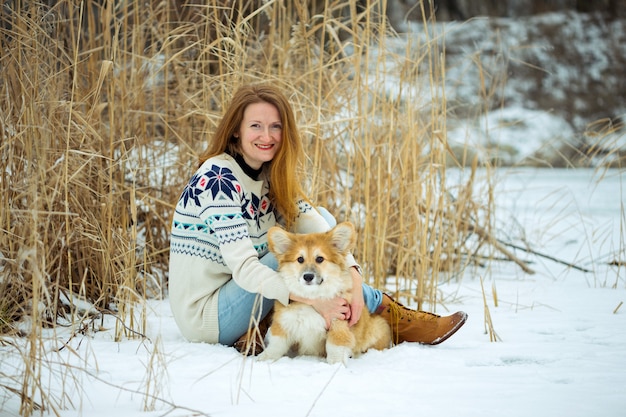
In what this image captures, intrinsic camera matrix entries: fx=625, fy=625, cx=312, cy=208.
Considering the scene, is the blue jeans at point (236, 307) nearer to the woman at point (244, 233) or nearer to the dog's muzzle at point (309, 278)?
the woman at point (244, 233)

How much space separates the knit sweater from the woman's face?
10cm

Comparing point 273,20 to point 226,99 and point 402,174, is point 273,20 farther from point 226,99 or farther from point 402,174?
point 402,174

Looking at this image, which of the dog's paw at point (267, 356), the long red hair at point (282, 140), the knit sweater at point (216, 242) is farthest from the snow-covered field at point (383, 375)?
the long red hair at point (282, 140)

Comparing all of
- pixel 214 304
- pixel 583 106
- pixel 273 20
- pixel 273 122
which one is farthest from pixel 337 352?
pixel 583 106

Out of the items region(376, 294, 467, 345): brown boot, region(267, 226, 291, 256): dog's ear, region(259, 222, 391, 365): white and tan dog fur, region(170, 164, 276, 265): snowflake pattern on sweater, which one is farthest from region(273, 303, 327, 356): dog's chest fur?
region(376, 294, 467, 345): brown boot

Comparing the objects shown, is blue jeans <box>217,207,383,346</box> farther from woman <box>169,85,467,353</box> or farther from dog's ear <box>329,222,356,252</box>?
dog's ear <box>329,222,356,252</box>

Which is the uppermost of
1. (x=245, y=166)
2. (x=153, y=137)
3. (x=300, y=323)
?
(x=153, y=137)

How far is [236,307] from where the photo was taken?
8.85 ft

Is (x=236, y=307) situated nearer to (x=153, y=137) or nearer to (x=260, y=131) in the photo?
(x=260, y=131)

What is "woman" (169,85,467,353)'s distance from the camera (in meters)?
2.58

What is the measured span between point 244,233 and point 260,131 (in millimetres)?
493

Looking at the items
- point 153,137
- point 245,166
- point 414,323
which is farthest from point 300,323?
point 153,137

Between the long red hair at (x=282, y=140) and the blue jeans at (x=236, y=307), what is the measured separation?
314mm

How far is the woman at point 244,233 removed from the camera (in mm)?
2576
